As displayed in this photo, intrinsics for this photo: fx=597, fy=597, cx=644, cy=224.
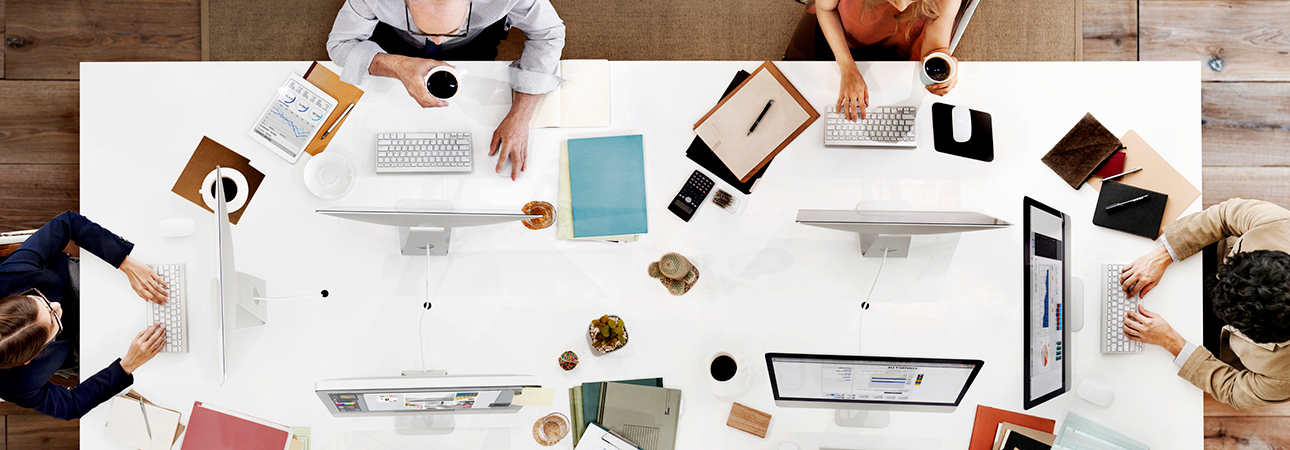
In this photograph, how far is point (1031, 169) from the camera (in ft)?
5.97

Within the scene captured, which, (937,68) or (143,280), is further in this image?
(143,280)

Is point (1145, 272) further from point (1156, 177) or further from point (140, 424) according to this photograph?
point (140, 424)

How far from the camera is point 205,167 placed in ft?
5.91

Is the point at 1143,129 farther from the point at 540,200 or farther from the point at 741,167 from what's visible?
the point at 540,200

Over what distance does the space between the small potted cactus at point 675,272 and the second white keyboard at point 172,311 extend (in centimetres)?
143

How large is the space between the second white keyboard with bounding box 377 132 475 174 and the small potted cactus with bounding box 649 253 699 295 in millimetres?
647

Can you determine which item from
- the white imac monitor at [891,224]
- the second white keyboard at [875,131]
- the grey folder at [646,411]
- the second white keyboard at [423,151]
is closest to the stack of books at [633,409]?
the grey folder at [646,411]

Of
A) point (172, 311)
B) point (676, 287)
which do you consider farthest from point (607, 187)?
point (172, 311)

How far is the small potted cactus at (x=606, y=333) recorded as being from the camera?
5.88 feet

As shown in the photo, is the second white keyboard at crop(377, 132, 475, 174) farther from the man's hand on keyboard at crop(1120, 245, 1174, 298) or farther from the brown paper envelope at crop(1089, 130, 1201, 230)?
the man's hand on keyboard at crop(1120, 245, 1174, 298)

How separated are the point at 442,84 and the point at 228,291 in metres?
0.76

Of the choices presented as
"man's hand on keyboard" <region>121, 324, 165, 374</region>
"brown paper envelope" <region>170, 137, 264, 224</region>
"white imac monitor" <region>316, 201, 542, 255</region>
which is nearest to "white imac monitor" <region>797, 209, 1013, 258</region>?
"white imac monitor" <region>316, 201, 542, 255</region>

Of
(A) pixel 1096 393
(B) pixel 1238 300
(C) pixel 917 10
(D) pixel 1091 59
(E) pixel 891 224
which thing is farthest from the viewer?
(D) pixel 1091 59

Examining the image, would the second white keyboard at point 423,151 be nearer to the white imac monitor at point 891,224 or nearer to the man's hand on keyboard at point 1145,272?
the white imac monitor at point 891,224
